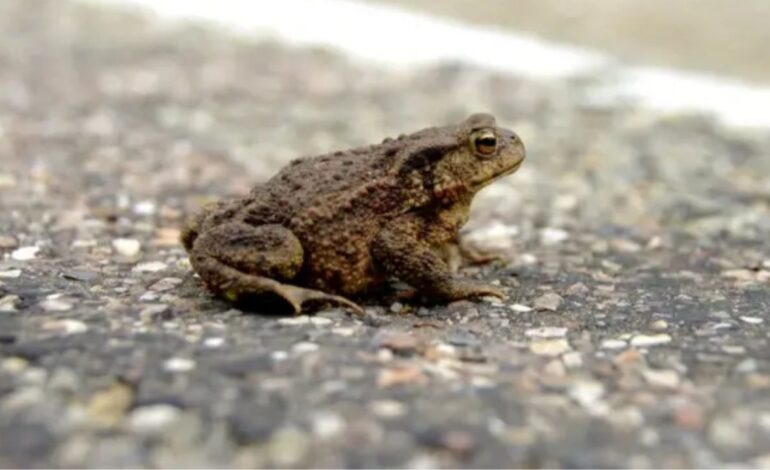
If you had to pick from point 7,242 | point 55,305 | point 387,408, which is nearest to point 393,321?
point 387,408

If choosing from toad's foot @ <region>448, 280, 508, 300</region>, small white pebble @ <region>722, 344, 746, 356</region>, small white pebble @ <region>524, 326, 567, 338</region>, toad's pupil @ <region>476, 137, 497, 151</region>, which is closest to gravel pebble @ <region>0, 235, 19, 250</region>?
toad's foot @ <region>448, 280, 508, 300</region>

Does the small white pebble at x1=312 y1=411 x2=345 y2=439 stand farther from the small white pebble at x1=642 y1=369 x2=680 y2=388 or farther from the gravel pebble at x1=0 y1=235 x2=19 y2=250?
the gravel pebble at x1=0 y1=235 x2=19 y2=250

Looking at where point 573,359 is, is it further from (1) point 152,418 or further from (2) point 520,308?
(1) point 152,418

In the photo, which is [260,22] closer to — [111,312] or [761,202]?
[761,202]

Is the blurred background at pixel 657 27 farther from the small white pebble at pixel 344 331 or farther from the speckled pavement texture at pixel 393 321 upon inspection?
the small white pebble at pixel 344 331

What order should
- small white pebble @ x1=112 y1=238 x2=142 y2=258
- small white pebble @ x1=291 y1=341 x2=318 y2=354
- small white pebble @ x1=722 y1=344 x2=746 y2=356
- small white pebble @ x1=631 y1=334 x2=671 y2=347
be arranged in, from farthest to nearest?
small white pebble @ x1=112 y1=238 x2=142 y2=258, small white pebble @ x1=631 y1=334 x2=671 y2=347, small white pebble @ x1=722 y1=344 x2=746 y2=356, small white pebble @ x1=291 y1=341 x2=318 y2=354
